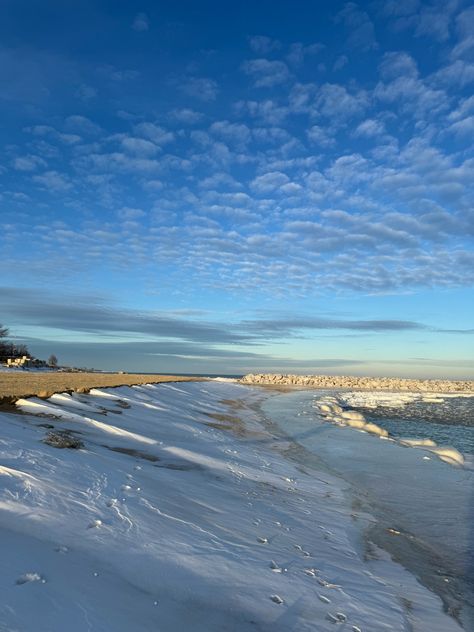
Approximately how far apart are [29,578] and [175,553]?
1883mm

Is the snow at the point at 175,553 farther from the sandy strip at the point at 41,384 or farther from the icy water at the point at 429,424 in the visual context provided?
the icy water at the point at 429,424

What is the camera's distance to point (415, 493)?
10617mm

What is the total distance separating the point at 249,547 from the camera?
6.21 m

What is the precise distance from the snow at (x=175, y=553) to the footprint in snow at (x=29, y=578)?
26 mm

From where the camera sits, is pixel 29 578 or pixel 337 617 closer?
pixel 29 578

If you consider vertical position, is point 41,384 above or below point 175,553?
below

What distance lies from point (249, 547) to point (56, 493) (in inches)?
110

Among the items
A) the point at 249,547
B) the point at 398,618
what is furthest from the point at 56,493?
the point at 398,618

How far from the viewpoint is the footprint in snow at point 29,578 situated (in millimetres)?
4035

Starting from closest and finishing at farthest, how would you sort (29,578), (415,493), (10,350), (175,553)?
(29,578), (175,553), (415,493), (10,350)

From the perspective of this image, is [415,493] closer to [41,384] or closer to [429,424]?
[429,424]

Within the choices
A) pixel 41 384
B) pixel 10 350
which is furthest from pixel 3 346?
pixel 41 384

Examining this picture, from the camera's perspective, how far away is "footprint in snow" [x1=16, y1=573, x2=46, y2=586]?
4.04m

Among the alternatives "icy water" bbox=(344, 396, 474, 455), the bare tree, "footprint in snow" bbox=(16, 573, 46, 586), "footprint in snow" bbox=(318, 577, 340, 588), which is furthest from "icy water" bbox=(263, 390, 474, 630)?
the bare tree
